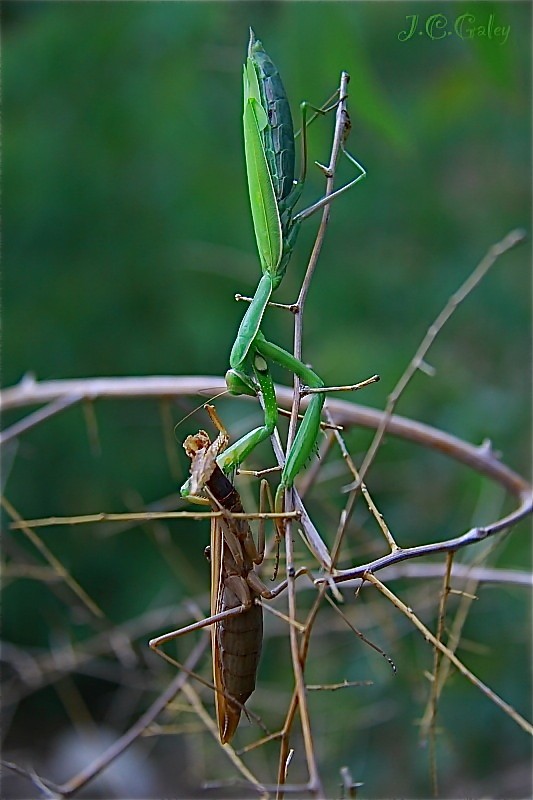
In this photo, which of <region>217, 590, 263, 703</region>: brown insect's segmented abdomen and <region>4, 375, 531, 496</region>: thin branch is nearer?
<region>217, 590, 263, 703</region>: brown insect's segmented abdomen

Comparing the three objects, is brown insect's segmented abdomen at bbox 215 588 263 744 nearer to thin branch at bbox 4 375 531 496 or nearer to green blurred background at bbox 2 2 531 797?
thin branch at bbox 4 375 531 496

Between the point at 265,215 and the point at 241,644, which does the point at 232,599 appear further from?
the point at 265,215

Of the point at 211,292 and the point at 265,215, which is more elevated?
the point at 265,215

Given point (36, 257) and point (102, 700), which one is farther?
point (102, 700)

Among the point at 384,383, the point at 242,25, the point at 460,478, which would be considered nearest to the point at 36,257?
the point at 242,25

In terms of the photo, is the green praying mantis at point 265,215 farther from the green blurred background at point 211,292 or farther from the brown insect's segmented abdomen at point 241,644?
the green blurred background at point 211,292

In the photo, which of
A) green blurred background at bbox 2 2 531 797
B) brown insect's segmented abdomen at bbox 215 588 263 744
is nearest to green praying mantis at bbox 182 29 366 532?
brown insect's segmented abdomen at bbox 215 588 263 744

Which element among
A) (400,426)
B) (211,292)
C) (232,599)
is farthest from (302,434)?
(211,292)

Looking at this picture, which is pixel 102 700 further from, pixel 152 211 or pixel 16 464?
→ pixel 152 211

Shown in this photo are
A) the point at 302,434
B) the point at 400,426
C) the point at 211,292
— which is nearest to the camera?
the point at 302,434
